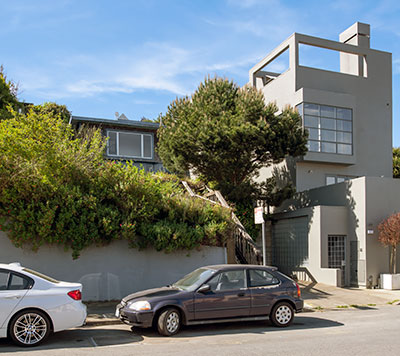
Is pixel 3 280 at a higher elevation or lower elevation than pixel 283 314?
higher

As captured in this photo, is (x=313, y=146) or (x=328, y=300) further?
(x=313, y=146)

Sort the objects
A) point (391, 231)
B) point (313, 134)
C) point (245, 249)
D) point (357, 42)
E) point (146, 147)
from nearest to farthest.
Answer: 1. point (245, 249)
2. point (391, 231)
3. point (313, 134)
4. point (357, 42)
5. point (146, 147)

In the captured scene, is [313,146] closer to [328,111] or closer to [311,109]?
[311,109]

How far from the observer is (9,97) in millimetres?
23844

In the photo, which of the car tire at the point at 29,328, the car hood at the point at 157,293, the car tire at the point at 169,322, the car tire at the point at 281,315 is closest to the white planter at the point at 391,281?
the car tire at the point at 281,315

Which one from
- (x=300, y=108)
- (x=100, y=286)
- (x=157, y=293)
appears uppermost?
(x=300, y=108)

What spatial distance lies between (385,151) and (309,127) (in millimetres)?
5495

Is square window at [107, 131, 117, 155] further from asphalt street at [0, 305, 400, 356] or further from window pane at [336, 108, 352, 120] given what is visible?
asphalt street at [0, 305, 400, 356]

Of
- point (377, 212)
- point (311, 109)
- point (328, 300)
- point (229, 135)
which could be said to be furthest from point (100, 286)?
point (311, 109)

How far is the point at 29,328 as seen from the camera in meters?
7.76

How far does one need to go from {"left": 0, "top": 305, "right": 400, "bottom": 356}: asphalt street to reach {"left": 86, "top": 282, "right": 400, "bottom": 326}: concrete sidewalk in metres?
1.03

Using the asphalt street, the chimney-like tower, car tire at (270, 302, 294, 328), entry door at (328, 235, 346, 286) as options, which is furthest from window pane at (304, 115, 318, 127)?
car tire at (270, 302, 294, 328)

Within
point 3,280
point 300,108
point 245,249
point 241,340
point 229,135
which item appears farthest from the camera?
point 300,108

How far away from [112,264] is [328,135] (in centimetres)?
1380
